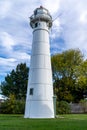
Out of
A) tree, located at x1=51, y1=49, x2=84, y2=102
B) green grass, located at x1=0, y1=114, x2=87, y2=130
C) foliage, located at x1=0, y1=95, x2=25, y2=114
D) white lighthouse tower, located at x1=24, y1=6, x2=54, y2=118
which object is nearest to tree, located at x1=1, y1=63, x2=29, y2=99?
tree, located at x1=51, y1=49, x2=84, y2=102

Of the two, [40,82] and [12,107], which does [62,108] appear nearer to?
[12,107]

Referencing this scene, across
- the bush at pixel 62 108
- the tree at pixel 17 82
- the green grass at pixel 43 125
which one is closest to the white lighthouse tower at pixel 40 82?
the green grass at pixel 43 125

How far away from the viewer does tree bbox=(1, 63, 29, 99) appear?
46.0 m

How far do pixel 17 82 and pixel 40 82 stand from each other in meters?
30.1

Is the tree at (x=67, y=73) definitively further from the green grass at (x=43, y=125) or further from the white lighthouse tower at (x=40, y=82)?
the green grass at (x=43, y=125)

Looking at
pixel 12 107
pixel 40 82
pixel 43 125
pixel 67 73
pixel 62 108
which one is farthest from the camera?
A: pixel 67 73

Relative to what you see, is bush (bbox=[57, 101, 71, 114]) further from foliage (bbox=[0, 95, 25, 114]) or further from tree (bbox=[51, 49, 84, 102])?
tree (bbox=[51, 49, 84, 102])

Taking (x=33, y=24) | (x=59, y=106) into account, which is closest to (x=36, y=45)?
(x=33, y=24)

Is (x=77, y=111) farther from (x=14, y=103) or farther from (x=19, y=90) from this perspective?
(x=19, y=90)

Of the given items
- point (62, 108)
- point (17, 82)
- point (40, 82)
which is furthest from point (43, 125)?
point (17, 82)

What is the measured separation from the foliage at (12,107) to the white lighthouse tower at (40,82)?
35.2 ft

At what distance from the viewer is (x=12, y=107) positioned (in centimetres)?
2964

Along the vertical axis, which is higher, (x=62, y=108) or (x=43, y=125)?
(x=62, y=108)

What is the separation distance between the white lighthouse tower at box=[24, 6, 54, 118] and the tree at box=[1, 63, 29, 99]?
26.5 m
